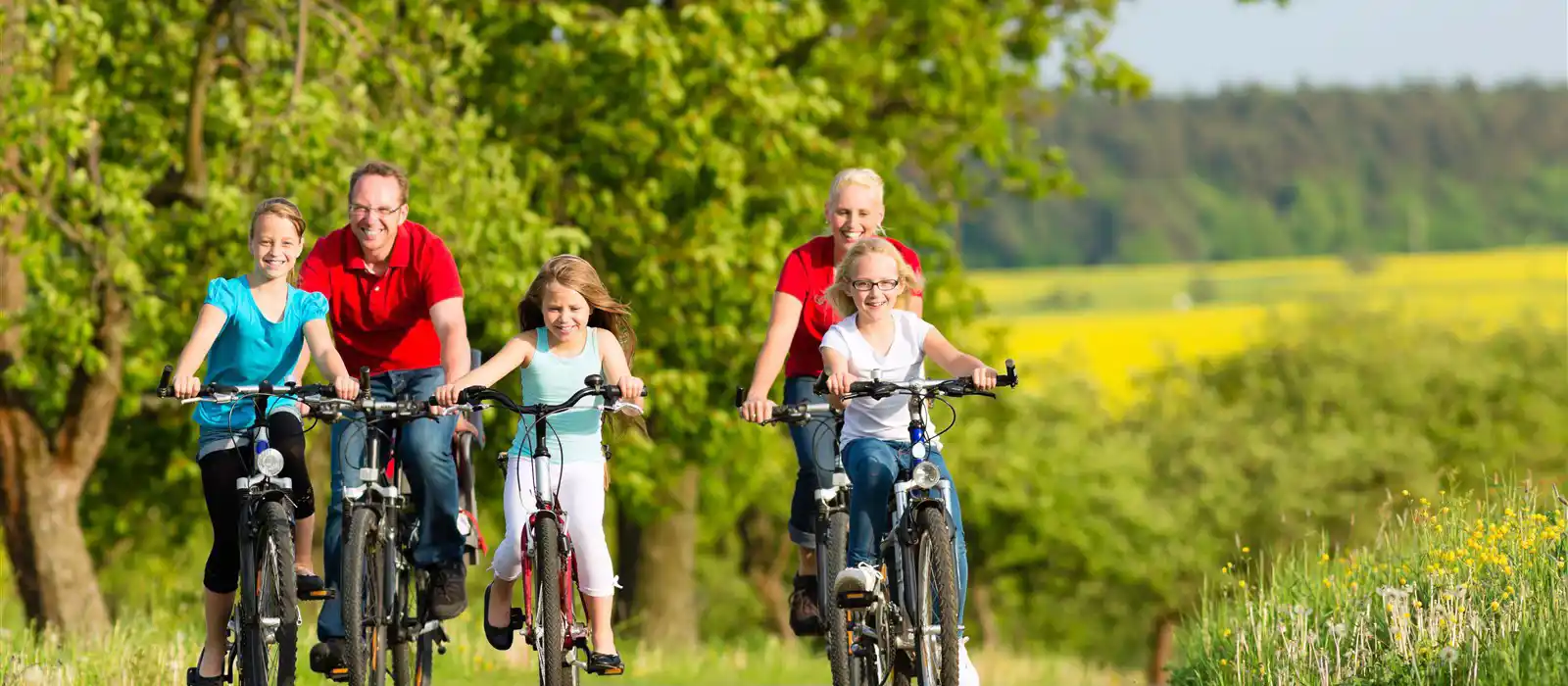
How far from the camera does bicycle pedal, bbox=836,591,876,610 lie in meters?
7.43

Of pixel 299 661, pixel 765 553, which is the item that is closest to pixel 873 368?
pixel 299 661

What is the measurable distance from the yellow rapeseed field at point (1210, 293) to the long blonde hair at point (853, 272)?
5658cm

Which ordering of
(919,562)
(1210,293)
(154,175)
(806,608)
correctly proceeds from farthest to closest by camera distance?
(1210,293)
(154,175)
(806,608)
(919,562)

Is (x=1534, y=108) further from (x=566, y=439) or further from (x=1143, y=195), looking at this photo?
(x=566, y=439)

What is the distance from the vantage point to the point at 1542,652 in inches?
273

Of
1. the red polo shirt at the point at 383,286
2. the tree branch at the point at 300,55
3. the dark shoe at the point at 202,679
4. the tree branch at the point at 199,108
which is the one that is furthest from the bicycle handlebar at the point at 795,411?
the tree branch at the point at 199,108

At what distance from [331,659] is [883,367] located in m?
2.36

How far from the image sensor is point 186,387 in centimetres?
690

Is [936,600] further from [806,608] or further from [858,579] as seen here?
[806,608]

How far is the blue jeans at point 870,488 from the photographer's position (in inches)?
295

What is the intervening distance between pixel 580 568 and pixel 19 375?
796cm

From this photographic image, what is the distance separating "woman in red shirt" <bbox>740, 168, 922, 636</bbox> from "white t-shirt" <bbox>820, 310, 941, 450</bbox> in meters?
0.41

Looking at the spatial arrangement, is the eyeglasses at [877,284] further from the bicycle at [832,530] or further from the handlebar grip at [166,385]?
the handlebar grip at [166,385]

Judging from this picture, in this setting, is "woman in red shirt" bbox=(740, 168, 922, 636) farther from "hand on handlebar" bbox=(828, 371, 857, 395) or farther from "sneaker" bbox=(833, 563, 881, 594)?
"sneaker" bbox=(833, 563, 881, 594)
